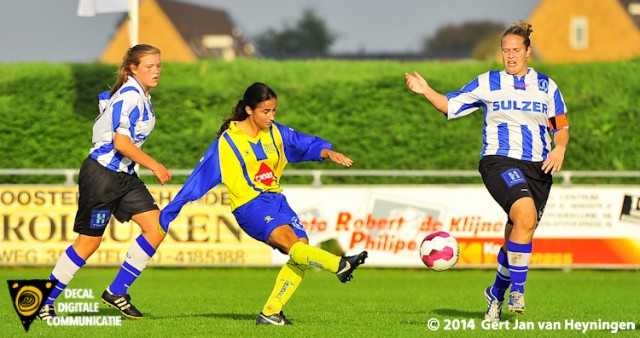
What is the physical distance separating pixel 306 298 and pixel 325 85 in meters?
6.59

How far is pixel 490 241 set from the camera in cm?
1611

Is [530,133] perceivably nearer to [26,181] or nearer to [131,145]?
[131,145]

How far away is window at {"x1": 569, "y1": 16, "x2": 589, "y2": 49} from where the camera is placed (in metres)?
55.6

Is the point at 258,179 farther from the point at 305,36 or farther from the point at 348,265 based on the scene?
the point at 305,36

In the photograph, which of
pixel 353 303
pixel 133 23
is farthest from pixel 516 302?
pixel 133 23

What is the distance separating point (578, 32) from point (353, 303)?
46774 millimetres

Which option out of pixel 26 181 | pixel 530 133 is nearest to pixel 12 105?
pixel 26 181

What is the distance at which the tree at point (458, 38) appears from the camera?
9794cm

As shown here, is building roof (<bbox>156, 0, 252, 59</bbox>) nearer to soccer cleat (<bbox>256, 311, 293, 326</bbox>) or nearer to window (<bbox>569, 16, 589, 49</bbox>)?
window (<bbox>569, 16, 589, 49</bbox>)

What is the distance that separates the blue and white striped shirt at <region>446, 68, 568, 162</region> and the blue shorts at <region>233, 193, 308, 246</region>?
155 centimetres

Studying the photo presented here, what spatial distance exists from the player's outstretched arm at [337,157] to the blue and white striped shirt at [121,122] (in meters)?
1.46

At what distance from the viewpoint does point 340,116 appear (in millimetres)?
18094

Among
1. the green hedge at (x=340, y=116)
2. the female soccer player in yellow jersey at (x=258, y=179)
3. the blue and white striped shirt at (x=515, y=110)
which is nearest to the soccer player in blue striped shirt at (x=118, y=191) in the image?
the female soccer player in yellow jersey at (x=258, y=179)

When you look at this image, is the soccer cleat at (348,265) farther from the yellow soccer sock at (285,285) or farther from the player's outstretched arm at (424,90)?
the player's outstretched arm at (424,90)
